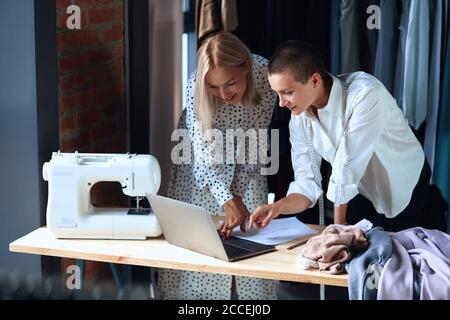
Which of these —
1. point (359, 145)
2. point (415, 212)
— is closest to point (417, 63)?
point (359, 145)

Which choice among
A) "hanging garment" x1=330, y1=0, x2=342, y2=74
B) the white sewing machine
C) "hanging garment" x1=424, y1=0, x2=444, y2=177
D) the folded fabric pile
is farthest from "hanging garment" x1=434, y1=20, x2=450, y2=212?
the white sewing machine

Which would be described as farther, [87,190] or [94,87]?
[94,87]

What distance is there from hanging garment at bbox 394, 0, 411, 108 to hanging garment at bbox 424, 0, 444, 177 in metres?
0.10

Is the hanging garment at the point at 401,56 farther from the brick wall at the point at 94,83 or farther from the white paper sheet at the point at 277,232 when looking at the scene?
the brick wall at the point at 94,83

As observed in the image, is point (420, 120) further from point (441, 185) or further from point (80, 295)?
point (80, 295)

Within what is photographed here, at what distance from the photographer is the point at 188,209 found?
2.22 meters

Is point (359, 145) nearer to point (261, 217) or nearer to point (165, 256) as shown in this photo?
point (261, 217)

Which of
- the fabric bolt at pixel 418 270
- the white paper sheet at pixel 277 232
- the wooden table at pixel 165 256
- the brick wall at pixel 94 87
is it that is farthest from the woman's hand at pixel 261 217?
the brick wall at pixel 94 87

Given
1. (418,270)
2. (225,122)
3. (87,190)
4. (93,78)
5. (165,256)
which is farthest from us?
(93,78)

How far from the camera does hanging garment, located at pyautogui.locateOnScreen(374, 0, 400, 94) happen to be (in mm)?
2828

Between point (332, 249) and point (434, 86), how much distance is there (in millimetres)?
1036

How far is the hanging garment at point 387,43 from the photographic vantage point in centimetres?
283

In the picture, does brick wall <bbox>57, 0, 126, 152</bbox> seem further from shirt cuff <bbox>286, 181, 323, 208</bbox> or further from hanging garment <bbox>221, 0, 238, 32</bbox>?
shirt cuff <bbox>286, 181, 323, 208</bbox>

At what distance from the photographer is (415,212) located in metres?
2.93
